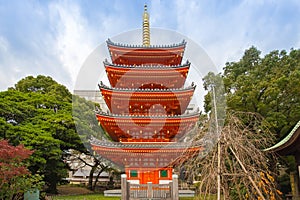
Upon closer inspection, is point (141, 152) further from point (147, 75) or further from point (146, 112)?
point (147, 75)

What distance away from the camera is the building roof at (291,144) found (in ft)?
22.3

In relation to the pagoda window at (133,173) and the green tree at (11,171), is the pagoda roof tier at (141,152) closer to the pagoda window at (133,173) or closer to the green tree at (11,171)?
the pagoda window at (133,173)

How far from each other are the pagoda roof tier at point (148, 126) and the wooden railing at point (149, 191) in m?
3.10

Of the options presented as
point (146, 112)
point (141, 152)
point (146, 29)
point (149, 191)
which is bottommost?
point (149, 191)

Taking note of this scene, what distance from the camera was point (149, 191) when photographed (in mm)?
11008

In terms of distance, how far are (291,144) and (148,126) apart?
7536 millimetres

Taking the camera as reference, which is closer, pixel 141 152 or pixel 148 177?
pixel 141 152

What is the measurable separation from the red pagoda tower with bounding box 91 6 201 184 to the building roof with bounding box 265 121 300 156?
5134mm

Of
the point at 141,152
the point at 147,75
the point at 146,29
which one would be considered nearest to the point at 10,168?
the point at 141,152

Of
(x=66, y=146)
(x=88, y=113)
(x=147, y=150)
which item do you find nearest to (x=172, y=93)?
(x=147, y=150)

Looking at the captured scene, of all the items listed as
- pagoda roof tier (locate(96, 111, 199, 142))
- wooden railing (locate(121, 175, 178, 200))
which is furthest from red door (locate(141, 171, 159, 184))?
wooden railing (locate(121, 175, 178, 200))

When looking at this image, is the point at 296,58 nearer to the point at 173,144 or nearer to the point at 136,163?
the point at 173,144

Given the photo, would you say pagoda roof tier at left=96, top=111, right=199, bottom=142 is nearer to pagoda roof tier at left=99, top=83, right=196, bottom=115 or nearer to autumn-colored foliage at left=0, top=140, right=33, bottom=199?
pagoda roof tier at left=99, top=83, right=196, bottom=115

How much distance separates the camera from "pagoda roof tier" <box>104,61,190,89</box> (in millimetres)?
14266
